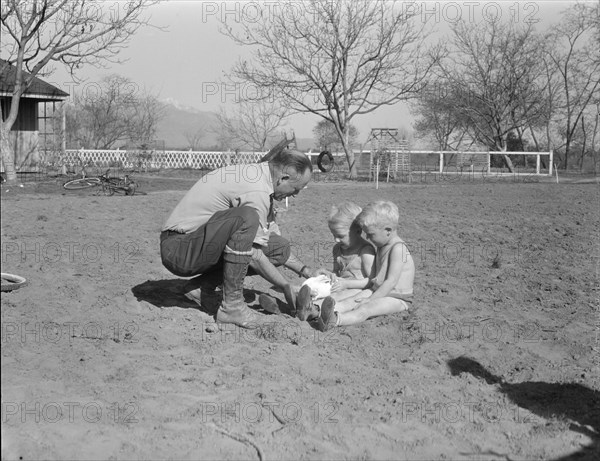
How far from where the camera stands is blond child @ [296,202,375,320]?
6133 mm

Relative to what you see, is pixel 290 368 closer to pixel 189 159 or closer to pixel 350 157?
pixel 350 157

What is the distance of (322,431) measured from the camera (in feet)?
11.9

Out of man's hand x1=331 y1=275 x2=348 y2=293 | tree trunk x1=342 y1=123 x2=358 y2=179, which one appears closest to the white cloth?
man's hand x1=331 y1=275 x2=348 y2=293

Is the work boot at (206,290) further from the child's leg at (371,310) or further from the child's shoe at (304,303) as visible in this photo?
the child's leg at (371,310)

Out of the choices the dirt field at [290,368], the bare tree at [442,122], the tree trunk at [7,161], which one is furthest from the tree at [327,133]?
the dirt field at [290,368]

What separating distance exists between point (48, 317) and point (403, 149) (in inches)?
882

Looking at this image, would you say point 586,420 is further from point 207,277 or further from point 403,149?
point 403,149

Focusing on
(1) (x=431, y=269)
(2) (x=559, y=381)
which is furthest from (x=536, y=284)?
(2) (x=559, y=381)

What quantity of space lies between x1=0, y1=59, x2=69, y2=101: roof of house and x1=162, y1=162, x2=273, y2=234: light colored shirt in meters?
19.8

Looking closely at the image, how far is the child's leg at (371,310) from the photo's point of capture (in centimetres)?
556

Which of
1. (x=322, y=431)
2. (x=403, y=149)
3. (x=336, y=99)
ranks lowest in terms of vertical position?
(x=322, y=431)

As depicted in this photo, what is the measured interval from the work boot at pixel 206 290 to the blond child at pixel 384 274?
35.7 inches

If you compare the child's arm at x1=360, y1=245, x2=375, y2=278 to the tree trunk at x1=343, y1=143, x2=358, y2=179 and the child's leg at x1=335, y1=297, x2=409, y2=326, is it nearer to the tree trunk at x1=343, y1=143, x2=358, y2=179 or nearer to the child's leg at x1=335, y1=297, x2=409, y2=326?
the child's leg at x1=335, y1=297, x2=409, y2=326

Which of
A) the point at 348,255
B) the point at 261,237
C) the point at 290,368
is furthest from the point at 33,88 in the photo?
the point at 290,368
